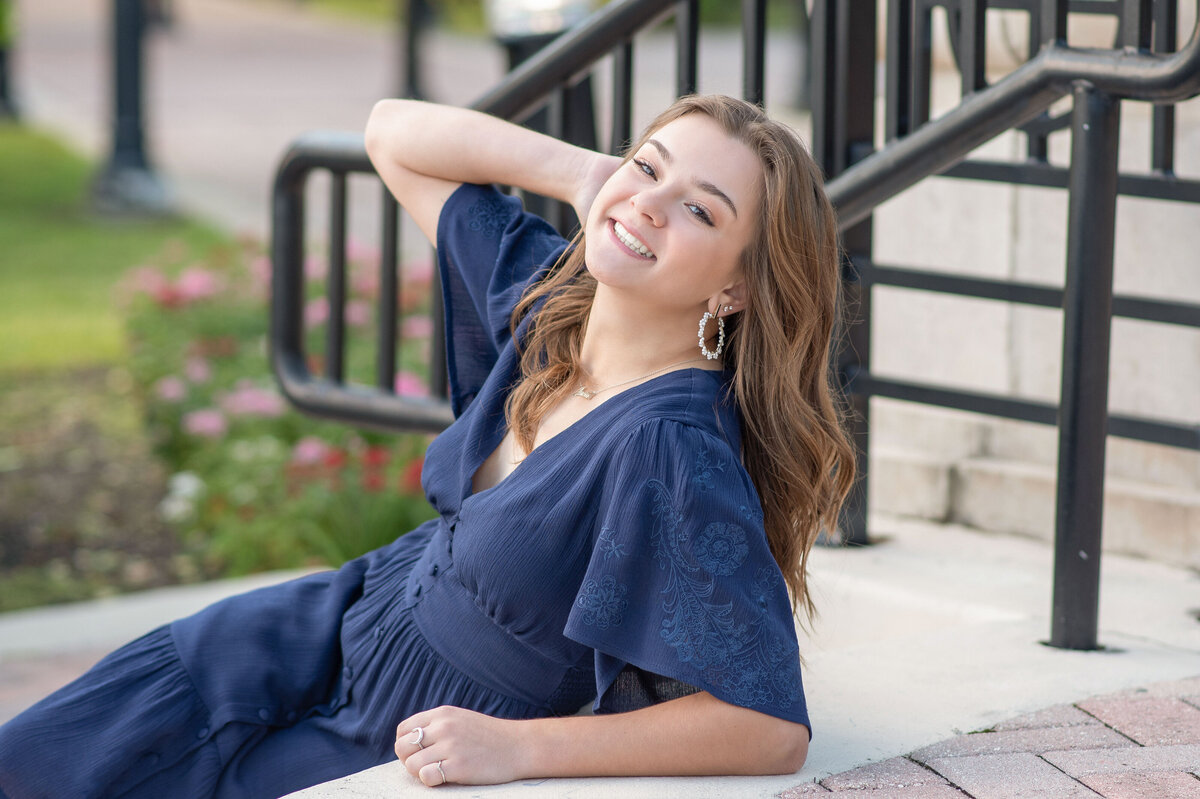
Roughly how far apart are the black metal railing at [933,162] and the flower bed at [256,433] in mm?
426

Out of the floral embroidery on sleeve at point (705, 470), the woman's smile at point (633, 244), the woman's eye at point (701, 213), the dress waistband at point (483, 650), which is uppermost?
the woman's eye at point (701, 213)

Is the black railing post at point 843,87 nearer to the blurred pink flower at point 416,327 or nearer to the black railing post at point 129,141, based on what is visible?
the blurred pink flower at point 416,327

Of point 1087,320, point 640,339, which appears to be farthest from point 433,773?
point 1087,320

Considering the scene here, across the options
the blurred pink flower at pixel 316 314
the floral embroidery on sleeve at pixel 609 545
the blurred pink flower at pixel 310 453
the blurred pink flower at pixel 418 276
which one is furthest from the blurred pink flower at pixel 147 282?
the floral embroidery on sleeve at pixel 609 545

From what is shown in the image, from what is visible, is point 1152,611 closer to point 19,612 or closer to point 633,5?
point 633,5

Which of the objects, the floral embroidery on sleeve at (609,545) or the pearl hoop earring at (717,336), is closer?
→ the floral embroidery on sleeve at (609,545)

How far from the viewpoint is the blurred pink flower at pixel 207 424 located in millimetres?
5613

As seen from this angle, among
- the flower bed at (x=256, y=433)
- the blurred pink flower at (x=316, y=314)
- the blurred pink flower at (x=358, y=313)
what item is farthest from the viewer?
the blurred pink flower at (x=358, y=313)

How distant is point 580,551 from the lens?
1996 mm

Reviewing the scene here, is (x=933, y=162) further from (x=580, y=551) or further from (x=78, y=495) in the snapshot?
(x=78, y=495)

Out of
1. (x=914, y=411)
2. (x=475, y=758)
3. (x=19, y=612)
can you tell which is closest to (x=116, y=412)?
(x=19, y=612)

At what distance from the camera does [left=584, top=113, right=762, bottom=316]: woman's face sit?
2.01m

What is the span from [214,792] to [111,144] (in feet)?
34.8

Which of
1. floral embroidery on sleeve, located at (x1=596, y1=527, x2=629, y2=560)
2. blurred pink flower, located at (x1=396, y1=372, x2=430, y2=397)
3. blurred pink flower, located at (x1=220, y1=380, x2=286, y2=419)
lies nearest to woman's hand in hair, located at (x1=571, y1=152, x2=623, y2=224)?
floral embroidery on sleeve, located at (x1=596, y1=527, x2=629, y2=560)
